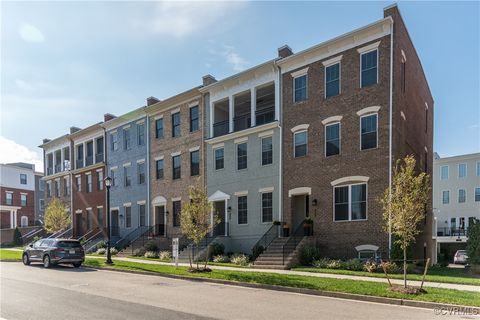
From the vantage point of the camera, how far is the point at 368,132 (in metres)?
19.0

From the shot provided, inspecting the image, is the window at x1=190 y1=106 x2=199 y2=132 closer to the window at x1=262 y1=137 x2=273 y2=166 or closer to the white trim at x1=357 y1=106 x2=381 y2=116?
the window at x1=262 y1=137 x2=273 y2=166

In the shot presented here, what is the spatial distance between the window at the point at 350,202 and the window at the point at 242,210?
6.32 meters

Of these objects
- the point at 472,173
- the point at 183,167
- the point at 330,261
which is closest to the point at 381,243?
the point at 330,261

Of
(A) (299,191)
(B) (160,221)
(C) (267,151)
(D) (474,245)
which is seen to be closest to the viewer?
(D) (474,245)

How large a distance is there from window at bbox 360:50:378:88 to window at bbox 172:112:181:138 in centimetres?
1462

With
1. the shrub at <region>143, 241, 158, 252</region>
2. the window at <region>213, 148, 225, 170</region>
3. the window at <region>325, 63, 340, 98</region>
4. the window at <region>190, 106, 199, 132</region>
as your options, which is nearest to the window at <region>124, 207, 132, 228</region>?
the shrub at <region>143, 241, 158, 252</region>

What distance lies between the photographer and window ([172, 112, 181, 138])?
29188mm

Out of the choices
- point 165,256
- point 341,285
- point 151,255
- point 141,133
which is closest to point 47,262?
point 165,256

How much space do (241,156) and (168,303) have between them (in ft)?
50.6

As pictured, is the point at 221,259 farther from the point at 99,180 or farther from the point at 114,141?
the point at 99,180

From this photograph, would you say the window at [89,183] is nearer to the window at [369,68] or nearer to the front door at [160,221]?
the front door at [160,221]

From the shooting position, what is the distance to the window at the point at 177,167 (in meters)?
28.8

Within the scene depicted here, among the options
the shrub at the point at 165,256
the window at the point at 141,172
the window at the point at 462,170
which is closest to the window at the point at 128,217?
the window at the point at 141,172

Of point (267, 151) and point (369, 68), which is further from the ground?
point (369, 68)
